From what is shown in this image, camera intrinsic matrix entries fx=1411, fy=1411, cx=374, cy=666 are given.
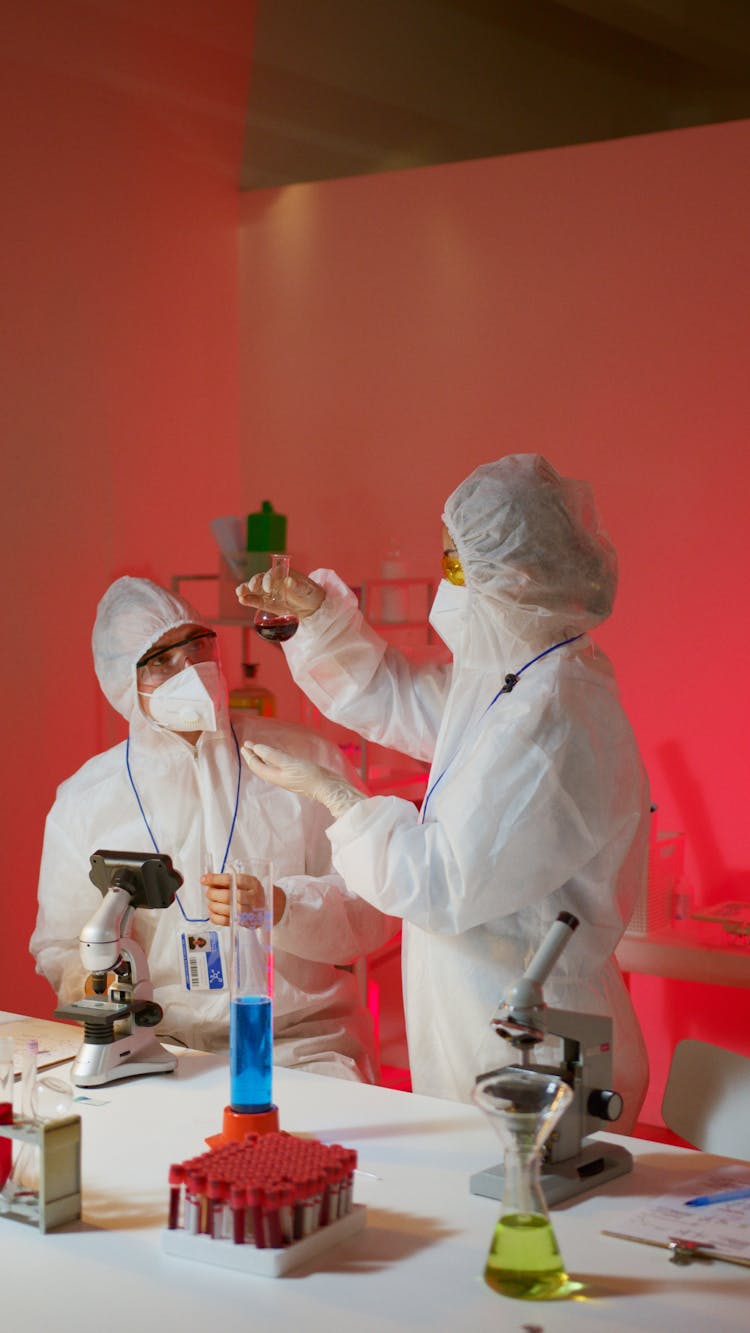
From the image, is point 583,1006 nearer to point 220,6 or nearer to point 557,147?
point 557,147

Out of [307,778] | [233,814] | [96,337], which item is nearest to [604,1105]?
[307,778]

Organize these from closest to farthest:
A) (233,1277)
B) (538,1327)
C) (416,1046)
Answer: (538,1327) < (233,1277) < (416,1046)

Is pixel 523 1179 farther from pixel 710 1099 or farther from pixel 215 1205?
pixel 710 1099

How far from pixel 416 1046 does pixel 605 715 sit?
0.67 meters

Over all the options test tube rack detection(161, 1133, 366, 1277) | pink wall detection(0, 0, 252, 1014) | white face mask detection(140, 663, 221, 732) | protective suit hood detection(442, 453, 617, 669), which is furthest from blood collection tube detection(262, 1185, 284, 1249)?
pink wall detection(0, 0, 252, 1014)

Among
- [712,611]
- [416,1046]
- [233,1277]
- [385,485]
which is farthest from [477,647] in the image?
[385,485]

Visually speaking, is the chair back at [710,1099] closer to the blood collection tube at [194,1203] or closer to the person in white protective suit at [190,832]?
the person in white protective suit at [190,832]

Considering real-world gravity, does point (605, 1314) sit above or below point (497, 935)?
below

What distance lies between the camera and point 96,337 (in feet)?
13.5

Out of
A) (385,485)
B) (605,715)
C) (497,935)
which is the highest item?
(385,485)

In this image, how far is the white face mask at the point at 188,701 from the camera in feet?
9.38

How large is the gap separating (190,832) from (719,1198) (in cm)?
145

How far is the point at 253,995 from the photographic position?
1812 mm

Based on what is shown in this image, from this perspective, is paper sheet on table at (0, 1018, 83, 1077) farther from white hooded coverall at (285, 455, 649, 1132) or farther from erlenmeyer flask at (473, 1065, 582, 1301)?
erlenmeyer flask at (473, 1065, 582, 1301)
